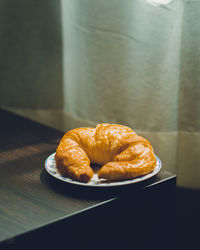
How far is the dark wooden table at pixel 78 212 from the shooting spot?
0.48 m

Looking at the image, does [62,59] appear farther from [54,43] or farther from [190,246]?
[190,246]

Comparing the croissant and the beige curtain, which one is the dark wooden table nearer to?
the croissant

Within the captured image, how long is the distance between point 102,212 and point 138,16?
86 centimetres

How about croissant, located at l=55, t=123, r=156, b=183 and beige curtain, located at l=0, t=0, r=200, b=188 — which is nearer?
croissant, located at l=55, t=123, r=156, b=183

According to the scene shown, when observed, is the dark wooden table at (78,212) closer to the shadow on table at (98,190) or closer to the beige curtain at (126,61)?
the shadow on table at (98,190)

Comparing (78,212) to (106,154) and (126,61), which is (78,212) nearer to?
(106,154)

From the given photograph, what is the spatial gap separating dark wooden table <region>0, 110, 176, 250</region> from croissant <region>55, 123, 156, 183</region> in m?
0.03

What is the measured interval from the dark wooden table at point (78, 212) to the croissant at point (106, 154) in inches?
1.1

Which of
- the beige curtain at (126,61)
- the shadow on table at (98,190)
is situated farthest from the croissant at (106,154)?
the beige curtain at (126,61)

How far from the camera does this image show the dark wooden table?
480 millimetres

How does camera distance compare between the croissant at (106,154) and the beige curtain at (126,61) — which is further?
the beige curtain at (126,61)

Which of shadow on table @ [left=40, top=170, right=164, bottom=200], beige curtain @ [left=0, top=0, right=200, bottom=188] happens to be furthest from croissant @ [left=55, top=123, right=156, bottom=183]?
beige curtain @ [left=0, top=0, right=200, bottom=188]

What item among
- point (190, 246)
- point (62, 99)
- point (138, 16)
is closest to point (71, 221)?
point (190, 246)

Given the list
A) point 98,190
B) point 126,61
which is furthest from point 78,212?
point 126,61
